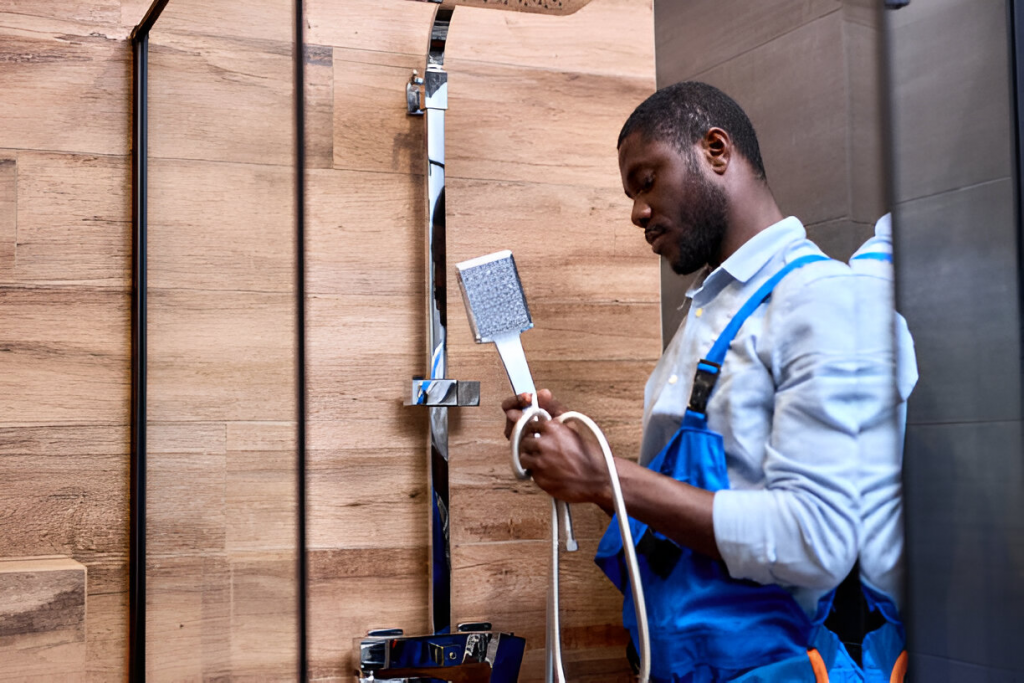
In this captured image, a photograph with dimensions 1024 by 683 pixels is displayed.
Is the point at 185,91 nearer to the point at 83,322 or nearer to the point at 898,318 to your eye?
the point at 83,322

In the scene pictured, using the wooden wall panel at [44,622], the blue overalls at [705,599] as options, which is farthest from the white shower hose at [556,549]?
the wooden wall panel at [44,622]

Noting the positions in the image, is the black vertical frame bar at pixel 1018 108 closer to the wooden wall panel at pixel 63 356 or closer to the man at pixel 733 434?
the man at pixel 733 434

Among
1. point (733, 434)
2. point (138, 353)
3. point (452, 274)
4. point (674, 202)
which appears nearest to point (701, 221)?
point (674, 202)

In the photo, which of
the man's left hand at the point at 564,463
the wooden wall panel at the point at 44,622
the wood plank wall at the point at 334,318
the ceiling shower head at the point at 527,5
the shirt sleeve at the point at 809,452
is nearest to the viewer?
the shirt sleeve at the point at 809,452

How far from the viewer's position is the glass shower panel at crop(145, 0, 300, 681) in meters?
0.81

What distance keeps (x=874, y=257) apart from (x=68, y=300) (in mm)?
871

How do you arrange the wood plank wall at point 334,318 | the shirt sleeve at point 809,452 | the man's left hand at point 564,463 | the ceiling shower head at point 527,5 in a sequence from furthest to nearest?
the ceiling shower head at point 527,5 → the wood plank wall at point 334,318 → the man's left hand at point 564,463 → the shirt sleeve at point 809,452

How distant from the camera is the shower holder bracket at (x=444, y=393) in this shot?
781mm

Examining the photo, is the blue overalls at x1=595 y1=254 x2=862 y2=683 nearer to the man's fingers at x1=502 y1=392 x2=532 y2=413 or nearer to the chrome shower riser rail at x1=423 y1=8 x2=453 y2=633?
the man's fingers at x1=502 y1=392 x2=532 y2=413

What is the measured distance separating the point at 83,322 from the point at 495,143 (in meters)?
0.54

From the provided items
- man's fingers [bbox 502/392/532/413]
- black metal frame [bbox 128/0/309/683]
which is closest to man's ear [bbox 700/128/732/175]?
man's fingers [bbox 502/392/532/413]

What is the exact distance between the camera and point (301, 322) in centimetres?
83

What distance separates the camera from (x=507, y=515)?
74 centimetres

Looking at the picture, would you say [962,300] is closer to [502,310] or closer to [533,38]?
[502,310]
